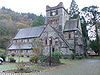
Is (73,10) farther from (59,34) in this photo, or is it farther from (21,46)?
(21,46)

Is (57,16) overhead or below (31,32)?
overhead

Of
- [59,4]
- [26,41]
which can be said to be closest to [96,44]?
[59,4]

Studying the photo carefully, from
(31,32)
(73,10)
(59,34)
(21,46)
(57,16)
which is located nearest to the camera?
(59,34)

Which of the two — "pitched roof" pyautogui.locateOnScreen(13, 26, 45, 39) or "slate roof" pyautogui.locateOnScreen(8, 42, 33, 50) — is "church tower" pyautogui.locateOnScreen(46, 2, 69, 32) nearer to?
"pitched roof" pyautogui.locateOnScreen(13, 26, 45, 39)

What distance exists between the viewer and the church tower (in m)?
42.1

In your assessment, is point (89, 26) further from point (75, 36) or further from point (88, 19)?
point (75, 36)

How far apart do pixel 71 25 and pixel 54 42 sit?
294 inches

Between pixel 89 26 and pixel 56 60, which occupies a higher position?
pixel 89 26

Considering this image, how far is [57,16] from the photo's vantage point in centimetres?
4303

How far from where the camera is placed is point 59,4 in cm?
4288

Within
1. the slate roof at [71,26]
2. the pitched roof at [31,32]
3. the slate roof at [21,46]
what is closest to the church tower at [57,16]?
the slate roof at [71,26]

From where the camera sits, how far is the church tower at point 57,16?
4212 centimetres

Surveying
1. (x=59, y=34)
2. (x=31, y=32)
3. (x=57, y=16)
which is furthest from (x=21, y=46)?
(x=57, y=16)

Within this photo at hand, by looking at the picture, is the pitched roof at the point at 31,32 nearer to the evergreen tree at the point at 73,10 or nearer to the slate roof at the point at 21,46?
the slate roof at the point at 21,46
